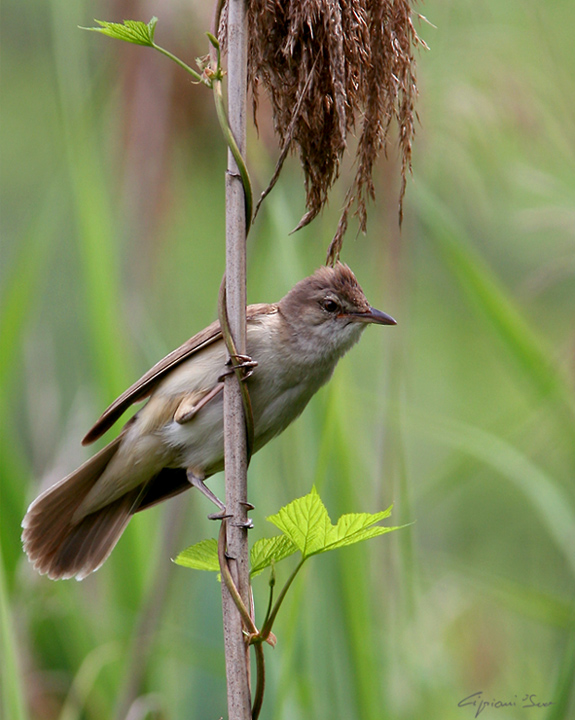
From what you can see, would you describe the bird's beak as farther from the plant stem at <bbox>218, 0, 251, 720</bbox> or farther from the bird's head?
→ the plant stem at <bbox>218, 0, 251, 720</bbox>

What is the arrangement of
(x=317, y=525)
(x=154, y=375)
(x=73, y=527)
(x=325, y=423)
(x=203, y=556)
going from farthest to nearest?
(x=73, y=527) → (x=154, y=375) → (x=325, y=423) → (x=203, y=556) → (x=317, y=525)

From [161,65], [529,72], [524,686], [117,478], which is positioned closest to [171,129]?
[161,65]

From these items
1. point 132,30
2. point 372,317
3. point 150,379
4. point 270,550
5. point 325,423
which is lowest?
point 270,550

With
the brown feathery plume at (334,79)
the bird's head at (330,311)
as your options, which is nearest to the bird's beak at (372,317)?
the bird's head at (330,311)

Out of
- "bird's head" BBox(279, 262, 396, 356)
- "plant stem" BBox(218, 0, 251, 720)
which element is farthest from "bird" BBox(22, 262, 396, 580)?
"plant stem" BBox(218, 0, 251, 720)

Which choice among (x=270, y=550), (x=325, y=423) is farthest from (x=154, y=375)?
(x=270, y=550)

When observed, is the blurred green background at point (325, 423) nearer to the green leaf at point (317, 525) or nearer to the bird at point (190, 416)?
the bird at point (190, 416)

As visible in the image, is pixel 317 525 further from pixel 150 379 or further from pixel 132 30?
pixel 150 379
